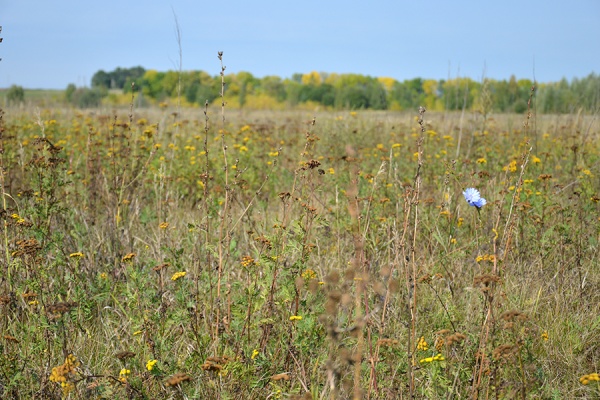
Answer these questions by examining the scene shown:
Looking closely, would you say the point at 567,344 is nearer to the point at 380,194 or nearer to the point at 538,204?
the point at 538,204

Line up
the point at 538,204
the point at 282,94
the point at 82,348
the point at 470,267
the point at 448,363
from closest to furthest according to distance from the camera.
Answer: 1. the point at 448,363
2. the point at 82,348
3. the point at 470,267
4. the point at 538,204
5. the point at 282,94

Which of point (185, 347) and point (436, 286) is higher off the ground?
point (436, 286)

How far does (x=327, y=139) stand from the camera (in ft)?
25.2

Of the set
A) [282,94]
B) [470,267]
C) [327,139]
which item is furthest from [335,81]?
[470,267]

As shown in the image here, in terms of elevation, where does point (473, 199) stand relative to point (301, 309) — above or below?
above

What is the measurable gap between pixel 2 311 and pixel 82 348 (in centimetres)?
49

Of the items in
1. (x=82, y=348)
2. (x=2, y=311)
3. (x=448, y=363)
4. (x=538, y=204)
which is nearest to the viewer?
(x=448, y=363)

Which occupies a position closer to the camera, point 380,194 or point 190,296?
point 190,296

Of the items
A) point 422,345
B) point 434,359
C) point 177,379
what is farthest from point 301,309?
point 177,379

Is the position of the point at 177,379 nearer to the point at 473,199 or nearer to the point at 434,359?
the point at 434,359

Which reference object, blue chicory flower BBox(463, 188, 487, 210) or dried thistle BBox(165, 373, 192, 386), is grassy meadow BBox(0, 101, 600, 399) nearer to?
dried thistle BBox(165, 373, 192, 386)

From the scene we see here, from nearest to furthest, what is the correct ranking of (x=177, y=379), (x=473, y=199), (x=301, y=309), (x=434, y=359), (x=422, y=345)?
(x=177, y=379) < (x=434, y=359) < (x=422, y=345) < (x=301, y=309) < (x=473, y=199)

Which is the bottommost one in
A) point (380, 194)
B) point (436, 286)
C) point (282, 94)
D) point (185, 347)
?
Answer: point (185, 347)

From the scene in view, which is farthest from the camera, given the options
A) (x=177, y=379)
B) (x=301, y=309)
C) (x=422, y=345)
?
(x=301, y=309)
